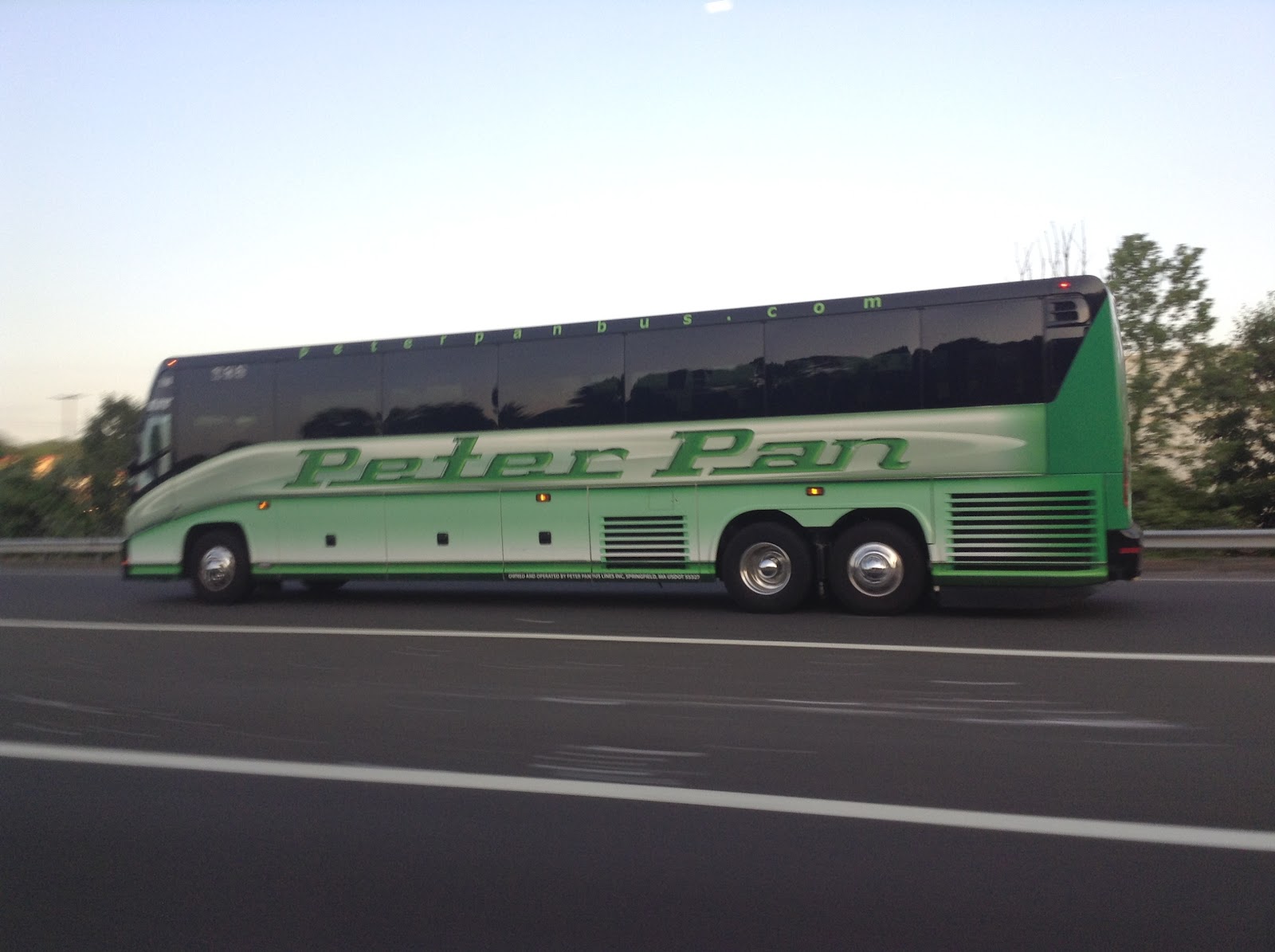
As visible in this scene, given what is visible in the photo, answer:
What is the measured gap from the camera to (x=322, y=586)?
15.1m

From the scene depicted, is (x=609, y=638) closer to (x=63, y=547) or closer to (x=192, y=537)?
(x=192, y=537)

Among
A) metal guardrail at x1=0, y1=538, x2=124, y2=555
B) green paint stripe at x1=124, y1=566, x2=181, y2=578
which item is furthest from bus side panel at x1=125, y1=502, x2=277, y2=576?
metal guardrail at x1=0, y1=538, x2=124, y2=555

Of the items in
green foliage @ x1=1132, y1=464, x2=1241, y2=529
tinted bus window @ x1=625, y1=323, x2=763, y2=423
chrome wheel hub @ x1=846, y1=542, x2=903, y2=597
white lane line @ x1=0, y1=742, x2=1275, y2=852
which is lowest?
white lane line @ x1=0, y1=742, x2=1275, y2=852

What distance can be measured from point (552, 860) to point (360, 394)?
991cm

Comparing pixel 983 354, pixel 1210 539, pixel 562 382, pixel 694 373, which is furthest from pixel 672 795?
pixel 1210 539

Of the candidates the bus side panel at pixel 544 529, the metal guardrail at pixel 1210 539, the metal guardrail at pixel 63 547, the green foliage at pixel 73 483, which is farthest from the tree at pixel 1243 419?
the green foliage at pixel 73 483

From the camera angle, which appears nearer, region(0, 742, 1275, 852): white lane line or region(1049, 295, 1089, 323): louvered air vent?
region(0, 742, 1275, 852): white lane line

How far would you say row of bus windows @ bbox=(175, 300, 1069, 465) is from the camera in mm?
10477

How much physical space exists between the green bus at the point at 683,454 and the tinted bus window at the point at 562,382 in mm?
30

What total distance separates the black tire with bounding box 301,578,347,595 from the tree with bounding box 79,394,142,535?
69.1 feet

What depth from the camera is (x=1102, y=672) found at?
741 cm

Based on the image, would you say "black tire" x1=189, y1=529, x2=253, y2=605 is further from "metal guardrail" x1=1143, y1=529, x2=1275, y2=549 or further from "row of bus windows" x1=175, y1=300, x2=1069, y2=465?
"metal guardrail" x1=1143, y1=529, x2=1275, y2=549

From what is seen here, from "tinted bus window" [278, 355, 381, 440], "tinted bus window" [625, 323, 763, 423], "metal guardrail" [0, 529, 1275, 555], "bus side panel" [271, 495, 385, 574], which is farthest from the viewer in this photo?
"metal guardrail" [0, 529, 1275, 555]

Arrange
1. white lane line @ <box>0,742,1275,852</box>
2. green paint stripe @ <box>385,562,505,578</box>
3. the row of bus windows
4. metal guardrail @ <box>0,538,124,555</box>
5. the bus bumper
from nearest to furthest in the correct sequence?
white lane line @ <box>0,742,1275,852</box> → the bus bumper → the row of bus windows → green paint stripe @ <box>385,562,505,578</box> → metal guardrail @ <box>0,538,124,555</box>
